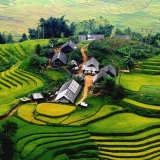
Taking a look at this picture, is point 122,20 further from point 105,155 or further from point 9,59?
point 105,155

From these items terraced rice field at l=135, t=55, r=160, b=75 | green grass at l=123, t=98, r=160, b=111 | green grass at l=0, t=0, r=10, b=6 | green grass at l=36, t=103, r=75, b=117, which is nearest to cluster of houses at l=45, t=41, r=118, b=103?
green grass at l=36, t=103, r=75, b=117

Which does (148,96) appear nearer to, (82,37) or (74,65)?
(74,65)

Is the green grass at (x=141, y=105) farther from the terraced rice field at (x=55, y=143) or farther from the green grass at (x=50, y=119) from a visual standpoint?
the green grass at (x=50, y=119)

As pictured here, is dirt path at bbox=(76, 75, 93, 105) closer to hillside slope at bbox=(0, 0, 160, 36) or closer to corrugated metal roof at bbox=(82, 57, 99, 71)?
corrugated metal roof at bbox=(82, 57, 99, 71)

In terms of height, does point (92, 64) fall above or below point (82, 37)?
below

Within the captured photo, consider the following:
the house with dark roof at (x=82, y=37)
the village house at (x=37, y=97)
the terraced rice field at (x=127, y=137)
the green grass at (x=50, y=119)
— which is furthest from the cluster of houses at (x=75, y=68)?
the house with dark roof at (x=82, y=37)

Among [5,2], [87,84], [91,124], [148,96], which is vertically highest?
[5,2]

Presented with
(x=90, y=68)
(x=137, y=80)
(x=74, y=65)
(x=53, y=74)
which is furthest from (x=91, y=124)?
(x=74, y=65)
